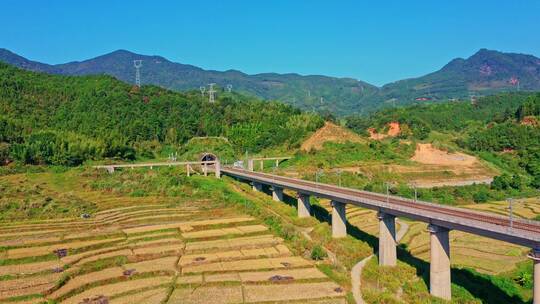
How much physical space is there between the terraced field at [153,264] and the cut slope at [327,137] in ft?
204

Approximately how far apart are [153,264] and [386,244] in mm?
19706

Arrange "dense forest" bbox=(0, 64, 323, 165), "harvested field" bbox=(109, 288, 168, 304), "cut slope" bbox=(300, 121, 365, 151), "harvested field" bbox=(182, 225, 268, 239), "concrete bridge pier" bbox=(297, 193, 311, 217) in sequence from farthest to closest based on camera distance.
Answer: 1. "cut slope" bbox=(300, 121, 365, 151)
2. "dense forest" bbox=(0, 64, 323, 165)
3. "concrete bridge pier" bbox=(297, 193, 311, 217)
4. "harvested field" bbox=(182, 225, 268, 239)
5. "harvested field" bbox=(109, 288, 168, 304)

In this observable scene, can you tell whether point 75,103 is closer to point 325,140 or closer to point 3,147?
point 3,147

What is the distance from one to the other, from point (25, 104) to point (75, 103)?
48.0ft

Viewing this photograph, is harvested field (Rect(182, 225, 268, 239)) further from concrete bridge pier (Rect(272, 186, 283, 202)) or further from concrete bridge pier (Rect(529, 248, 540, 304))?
concrete bridge pier (Rect(529, 248, 540, 304))

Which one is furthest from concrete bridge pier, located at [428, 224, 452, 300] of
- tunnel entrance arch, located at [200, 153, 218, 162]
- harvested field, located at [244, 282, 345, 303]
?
tunnel entrance arch, located at [200, 153, 218, 162]

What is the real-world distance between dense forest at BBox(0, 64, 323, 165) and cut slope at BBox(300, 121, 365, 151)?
4.19 meters

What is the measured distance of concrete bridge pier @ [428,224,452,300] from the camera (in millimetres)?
33000

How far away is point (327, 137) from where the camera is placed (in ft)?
388

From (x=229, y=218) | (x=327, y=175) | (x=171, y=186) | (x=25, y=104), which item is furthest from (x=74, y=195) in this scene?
(x=25, y=104)

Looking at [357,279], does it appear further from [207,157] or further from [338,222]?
[207,157]

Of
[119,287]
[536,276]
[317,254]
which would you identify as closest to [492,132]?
[317,254]

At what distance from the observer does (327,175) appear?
87.2 metres

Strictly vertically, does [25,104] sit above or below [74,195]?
above
